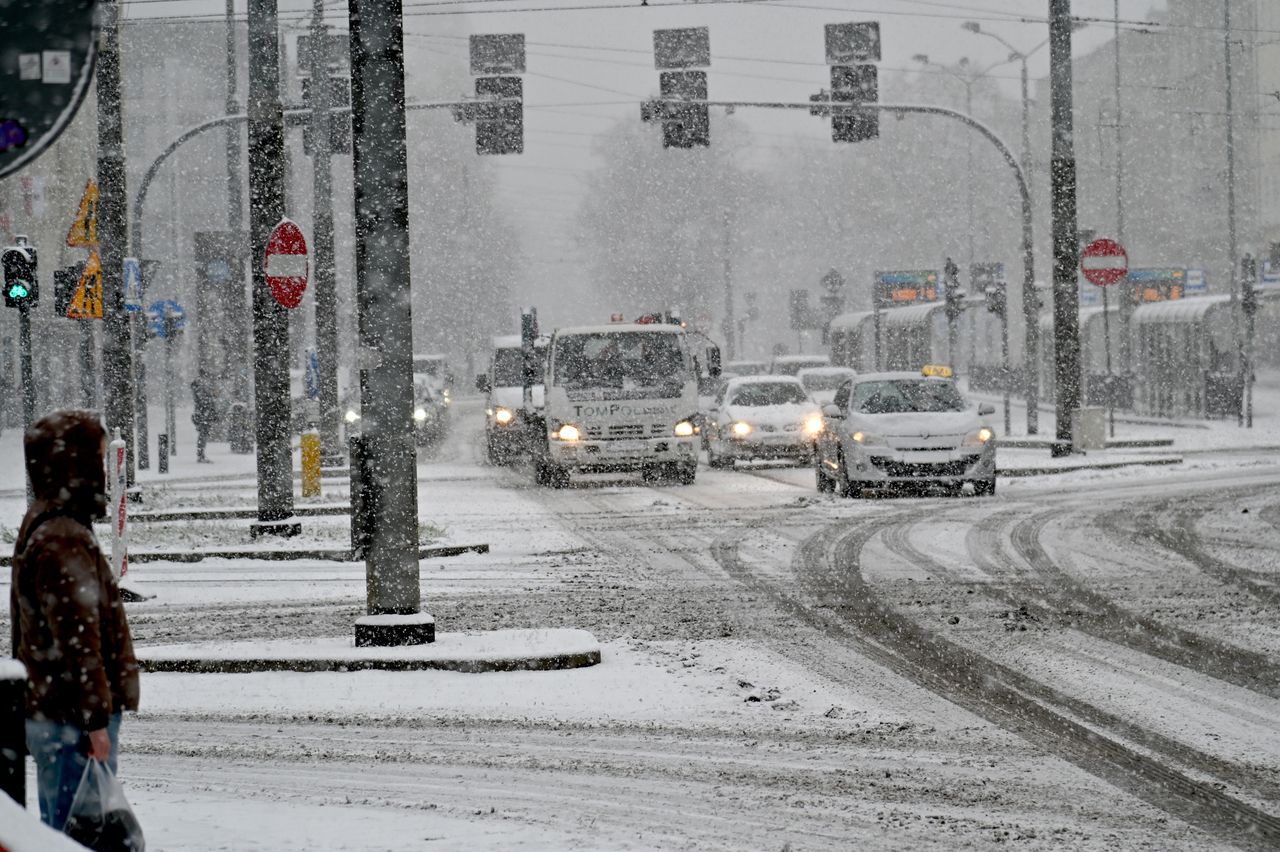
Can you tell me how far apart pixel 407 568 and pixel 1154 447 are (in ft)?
77.8

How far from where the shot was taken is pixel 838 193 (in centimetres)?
10938

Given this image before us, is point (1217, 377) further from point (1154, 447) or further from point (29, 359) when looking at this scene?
point (29, 359)

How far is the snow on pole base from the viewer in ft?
33.4

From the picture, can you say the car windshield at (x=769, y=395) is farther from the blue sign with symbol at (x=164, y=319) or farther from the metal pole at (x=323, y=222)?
the blue sign with symbol at (x=164, y=319)

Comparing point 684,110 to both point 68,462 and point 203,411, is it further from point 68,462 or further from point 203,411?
point 68,462

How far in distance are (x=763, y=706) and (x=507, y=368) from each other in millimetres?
24863

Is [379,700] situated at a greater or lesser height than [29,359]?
lesser

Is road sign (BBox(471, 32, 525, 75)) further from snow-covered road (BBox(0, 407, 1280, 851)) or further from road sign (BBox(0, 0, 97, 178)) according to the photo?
road sign (BBox(0, 0, 97, 178))

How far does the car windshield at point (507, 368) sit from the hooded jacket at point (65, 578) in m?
28.0

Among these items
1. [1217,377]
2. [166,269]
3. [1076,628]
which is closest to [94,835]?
[1076,628]

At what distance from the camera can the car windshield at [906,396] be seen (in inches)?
905

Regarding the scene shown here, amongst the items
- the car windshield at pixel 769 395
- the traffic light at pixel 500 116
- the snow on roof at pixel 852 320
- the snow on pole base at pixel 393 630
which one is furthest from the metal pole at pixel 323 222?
the snow on roof at pixel 852 320

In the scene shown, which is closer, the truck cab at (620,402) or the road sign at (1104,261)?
the truck cab at (620,402)

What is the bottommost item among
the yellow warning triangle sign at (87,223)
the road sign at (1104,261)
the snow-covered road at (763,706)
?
the snow-covered road at (763,706)
